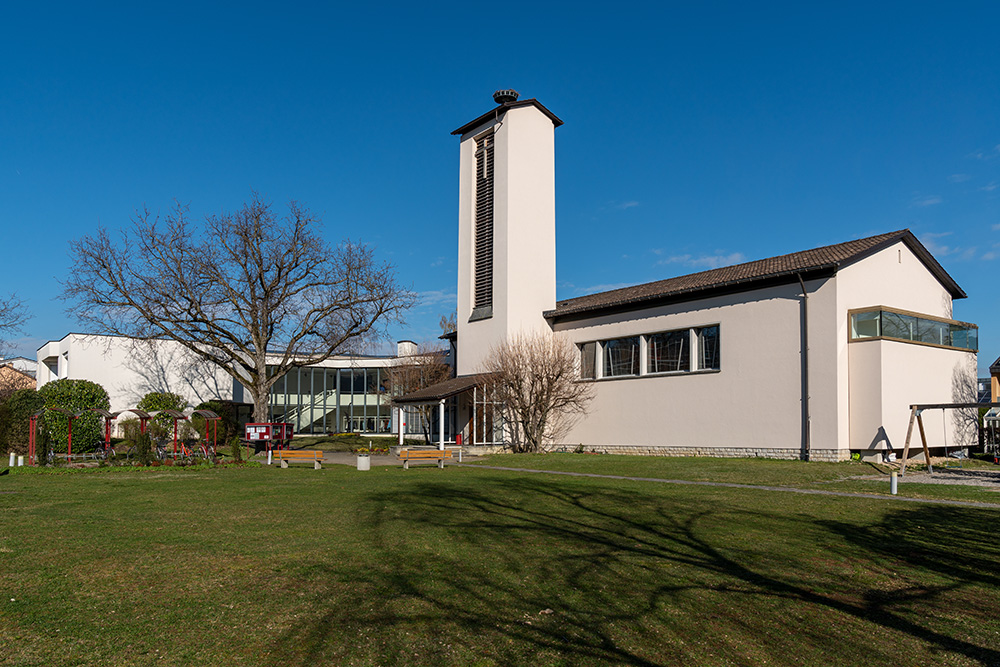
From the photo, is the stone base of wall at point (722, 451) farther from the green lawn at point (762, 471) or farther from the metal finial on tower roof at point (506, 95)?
the metal finial on tower roof at point (506, 95)

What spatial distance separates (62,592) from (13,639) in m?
1.21

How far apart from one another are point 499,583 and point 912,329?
71.0 ft

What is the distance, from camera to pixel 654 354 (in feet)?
89.1

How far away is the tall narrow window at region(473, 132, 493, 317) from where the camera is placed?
32.7m

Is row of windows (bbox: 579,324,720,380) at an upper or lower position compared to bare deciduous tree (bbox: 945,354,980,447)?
upper

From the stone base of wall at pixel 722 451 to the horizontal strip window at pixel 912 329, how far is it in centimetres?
379

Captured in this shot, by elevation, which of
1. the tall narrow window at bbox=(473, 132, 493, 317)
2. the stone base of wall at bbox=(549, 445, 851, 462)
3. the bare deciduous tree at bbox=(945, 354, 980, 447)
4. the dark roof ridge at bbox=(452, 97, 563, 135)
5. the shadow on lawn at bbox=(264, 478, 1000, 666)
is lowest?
the stone base of wall at bbox=(549, 445, 851, 462)

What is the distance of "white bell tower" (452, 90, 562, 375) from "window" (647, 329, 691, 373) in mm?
6323

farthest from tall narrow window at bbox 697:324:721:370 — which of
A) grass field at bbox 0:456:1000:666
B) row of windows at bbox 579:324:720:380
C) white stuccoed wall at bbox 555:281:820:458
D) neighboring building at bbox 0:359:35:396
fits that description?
neighboring building at bbox 0:359:35:396

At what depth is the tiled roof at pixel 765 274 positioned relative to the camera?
22.1 metres

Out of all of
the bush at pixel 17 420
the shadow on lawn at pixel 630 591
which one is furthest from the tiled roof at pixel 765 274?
the bush at pixel 17 420

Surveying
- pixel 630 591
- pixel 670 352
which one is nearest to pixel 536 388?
pixel 670 352

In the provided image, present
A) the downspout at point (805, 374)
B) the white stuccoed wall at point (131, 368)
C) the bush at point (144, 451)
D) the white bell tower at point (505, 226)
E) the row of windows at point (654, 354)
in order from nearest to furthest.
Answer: the downspout at point (805, 374), the bush at point (144, 451), the row of windows at point (654, 354), the white bell tower at point (505, 226), the white stuccoed wall at point (131, 368)

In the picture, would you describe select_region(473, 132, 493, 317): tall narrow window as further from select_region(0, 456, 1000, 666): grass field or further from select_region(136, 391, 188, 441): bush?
select_region(0, 456, 1000, 666): grass field
